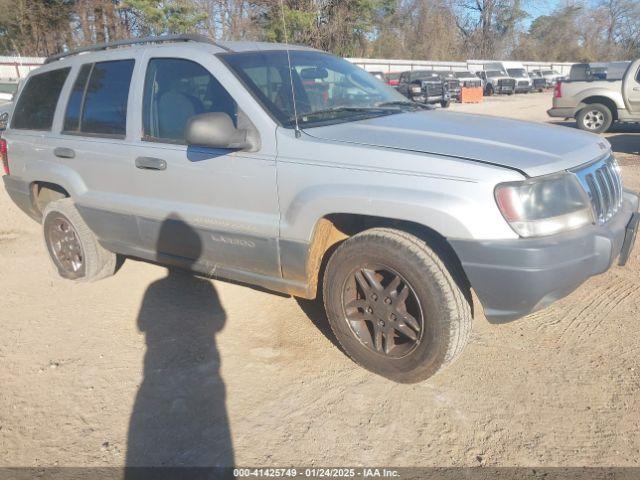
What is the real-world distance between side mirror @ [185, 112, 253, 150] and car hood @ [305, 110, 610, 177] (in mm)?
437

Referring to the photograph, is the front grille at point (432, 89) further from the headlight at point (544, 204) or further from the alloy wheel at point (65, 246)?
the headlight at point (544, 204)

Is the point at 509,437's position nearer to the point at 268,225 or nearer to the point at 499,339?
the point at 499,339

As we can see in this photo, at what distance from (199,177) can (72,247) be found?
1973 millimetres

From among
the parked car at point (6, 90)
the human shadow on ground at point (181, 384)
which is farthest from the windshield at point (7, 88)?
the human shadow on ground at point (181, 384)

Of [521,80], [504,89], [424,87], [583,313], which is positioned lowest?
[583,313]

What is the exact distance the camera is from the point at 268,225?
3195 mm

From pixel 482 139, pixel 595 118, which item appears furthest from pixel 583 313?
pixel 595 118

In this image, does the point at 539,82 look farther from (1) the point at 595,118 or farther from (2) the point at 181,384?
(2) the point at 181,384

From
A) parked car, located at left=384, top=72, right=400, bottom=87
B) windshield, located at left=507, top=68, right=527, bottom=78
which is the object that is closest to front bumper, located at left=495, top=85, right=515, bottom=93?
windshield, located at left=507, top=68, right=527, bottom=78

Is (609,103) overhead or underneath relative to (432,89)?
underneath

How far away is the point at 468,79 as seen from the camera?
3058 centimetres

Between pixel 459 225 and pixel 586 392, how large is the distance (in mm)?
1208

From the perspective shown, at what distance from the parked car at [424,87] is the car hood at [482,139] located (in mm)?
17310

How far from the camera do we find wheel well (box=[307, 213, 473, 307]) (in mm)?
2848
